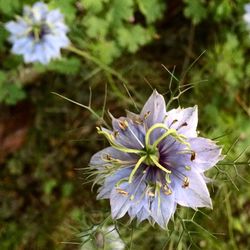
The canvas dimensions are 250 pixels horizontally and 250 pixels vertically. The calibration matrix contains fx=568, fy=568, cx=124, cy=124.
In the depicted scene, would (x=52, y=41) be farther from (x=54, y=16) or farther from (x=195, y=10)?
(x=195, y=10)

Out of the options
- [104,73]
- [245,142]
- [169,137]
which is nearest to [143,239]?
[245,142]

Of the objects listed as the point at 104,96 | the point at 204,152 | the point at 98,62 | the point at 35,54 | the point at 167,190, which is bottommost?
the point at 104,96

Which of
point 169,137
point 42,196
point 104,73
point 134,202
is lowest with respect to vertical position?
point 42,196

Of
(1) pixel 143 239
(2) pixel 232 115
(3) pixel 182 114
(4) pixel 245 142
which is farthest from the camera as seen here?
(2) pixel 232 115

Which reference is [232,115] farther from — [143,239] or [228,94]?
[143,239]

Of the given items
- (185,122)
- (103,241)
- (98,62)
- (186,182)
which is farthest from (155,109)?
(98,62)

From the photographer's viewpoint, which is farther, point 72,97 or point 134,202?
point 72,97

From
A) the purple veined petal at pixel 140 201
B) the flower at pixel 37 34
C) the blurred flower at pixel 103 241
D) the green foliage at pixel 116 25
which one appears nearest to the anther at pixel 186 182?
the purple veined petal at pixel 140 201
